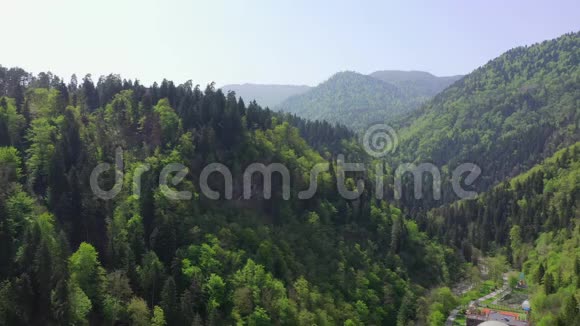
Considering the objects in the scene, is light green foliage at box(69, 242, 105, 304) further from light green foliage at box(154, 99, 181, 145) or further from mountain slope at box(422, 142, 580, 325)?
mountain slope at box(422, 142, 580, 325)

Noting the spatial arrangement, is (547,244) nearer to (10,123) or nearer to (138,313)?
(138,313)

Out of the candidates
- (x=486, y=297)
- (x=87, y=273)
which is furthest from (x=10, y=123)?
(x=486, y=297)

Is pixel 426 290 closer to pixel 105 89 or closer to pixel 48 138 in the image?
pixel 48 138

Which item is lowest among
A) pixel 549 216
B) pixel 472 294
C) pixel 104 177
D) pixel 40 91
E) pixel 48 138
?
pixel 472 294

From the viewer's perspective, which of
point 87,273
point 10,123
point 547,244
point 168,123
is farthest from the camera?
point 547,244

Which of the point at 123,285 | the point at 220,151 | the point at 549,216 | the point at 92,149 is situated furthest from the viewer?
the point at 549,216

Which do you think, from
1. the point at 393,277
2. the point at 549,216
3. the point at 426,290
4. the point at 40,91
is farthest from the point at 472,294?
the point at 40,91

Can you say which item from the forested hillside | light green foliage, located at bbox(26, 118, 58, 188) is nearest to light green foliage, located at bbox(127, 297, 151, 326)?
the forested hillside

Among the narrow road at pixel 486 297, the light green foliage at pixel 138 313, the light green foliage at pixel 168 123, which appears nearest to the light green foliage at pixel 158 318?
the light green foliage at pixel 138 313
